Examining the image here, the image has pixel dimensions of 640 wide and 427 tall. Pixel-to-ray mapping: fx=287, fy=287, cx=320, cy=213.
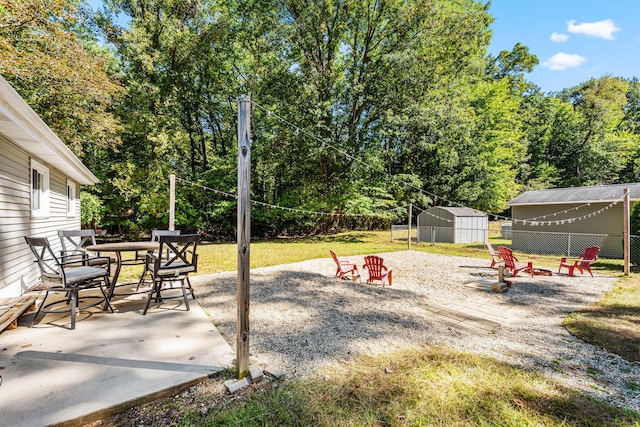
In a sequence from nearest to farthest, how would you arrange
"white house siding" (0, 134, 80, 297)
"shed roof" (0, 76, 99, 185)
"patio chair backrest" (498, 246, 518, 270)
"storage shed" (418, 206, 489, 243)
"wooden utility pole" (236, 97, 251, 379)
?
"wooden utility pole" (236, 97, 251, 379) → "shed roof" (0, 76, 99, 185) → "white house siding" (0, 134, 80, 297) → "patio chair backrest" (498, 246, 518, 270) → "storage shed" (418, 206, 489, 243)

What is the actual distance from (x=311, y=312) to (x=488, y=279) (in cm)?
506

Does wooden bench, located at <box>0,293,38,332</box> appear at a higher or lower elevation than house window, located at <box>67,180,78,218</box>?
lower

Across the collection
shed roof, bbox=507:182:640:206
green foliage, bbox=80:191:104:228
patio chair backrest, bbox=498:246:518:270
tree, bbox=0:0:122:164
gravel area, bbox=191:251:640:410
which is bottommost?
gravel area, bbox=191:251:640:410

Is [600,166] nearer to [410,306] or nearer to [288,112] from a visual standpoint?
[288,112]

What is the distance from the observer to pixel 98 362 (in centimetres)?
263

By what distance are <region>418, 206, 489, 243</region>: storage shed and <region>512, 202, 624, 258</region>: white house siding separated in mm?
2113

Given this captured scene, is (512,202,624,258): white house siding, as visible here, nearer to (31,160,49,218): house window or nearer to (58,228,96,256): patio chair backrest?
(58,228,96,256): patio chair backrest

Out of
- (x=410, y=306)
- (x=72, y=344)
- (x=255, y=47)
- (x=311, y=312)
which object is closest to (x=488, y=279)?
(x=410, y=306)

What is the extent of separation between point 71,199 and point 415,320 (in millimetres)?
10693

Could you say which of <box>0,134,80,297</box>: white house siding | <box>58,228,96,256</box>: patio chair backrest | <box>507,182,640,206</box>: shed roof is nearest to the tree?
<box>0,134,80,297</box>: white house siding

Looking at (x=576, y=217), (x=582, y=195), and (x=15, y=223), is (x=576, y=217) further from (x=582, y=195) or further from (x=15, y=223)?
(x=15, y=223)

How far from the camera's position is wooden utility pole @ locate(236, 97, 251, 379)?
245cm

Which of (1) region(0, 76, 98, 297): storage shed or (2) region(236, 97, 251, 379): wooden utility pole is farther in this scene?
(1) region(0, 76, 98, 297): storage shed

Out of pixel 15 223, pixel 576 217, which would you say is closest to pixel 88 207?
pixel 15 223
